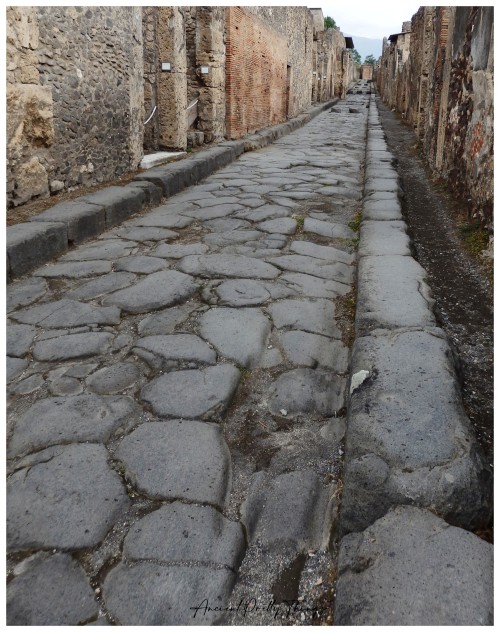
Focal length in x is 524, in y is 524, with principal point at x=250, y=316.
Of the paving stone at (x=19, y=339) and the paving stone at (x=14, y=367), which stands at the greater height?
the paving stone at (x=19, y=339)

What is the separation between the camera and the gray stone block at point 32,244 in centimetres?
297

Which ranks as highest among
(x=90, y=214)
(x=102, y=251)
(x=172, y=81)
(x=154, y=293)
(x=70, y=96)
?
(x=172, y=81)

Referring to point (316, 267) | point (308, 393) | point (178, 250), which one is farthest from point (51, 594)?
point (178, 250)

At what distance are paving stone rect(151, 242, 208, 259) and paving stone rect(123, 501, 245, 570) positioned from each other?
7.08 feet

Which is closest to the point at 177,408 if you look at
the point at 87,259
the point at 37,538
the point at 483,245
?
the point at 37,538

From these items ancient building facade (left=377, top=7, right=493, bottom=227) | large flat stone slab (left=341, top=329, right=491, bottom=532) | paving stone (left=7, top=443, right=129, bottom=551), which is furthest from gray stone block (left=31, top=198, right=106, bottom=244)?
ancient building facade (left=377, top=7, right=493, bottom=227)

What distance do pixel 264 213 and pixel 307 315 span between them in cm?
207

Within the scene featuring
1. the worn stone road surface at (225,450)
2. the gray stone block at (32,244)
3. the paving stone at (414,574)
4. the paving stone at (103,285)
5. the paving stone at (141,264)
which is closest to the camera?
the paving stone at (414,574)

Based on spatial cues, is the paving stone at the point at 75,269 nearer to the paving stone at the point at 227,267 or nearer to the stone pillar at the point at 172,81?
the paving stone at the point at 227,267

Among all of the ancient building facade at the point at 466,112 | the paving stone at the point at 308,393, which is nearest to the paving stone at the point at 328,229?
the ancient building facade at the point at 466,112

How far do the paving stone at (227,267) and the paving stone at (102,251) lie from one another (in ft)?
1.63

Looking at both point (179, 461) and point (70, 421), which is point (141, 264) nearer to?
point (70, 421)

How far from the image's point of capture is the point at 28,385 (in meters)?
1.92

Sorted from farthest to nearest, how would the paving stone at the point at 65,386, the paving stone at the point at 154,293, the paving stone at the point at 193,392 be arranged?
the paving stone at the point at 154,293, the paving stone at the point at 65,386, the paving stone at the point at 193,392
